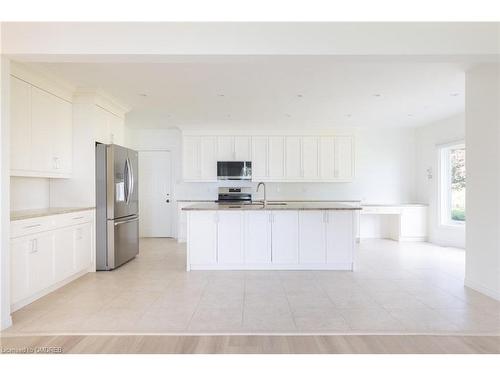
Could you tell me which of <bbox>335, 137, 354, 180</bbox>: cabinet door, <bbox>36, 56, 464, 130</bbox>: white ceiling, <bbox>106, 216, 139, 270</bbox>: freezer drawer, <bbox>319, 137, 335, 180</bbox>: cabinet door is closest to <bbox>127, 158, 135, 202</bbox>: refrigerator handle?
<bbox>106, 216, 139, 270</bbox>: freezer drawer

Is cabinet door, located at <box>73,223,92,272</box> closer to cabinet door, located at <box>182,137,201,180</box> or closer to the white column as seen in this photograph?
the white column

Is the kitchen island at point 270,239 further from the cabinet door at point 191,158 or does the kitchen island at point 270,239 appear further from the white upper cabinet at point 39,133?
the cabinet door at point 191,158

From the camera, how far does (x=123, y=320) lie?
115 inches

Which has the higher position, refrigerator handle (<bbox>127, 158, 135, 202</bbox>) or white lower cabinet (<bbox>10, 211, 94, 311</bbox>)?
refrigerator handle (<bbox>127, 158, 135, 202</bbox>)

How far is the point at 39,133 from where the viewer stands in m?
4.03

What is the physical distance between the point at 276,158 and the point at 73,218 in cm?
444

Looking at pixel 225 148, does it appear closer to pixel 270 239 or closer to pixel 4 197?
pixel 270 239

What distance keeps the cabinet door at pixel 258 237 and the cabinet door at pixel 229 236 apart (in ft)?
0.36

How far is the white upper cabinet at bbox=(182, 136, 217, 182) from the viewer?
24.2 feet

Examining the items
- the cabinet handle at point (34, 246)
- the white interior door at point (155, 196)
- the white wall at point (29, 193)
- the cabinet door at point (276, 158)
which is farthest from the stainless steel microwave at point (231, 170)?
the cabinet handle at point (34, 246)

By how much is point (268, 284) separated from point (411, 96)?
3498mm

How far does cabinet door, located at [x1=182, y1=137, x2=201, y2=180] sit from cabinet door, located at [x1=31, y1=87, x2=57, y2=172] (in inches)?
128

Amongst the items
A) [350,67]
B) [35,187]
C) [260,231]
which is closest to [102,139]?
[35,187]
